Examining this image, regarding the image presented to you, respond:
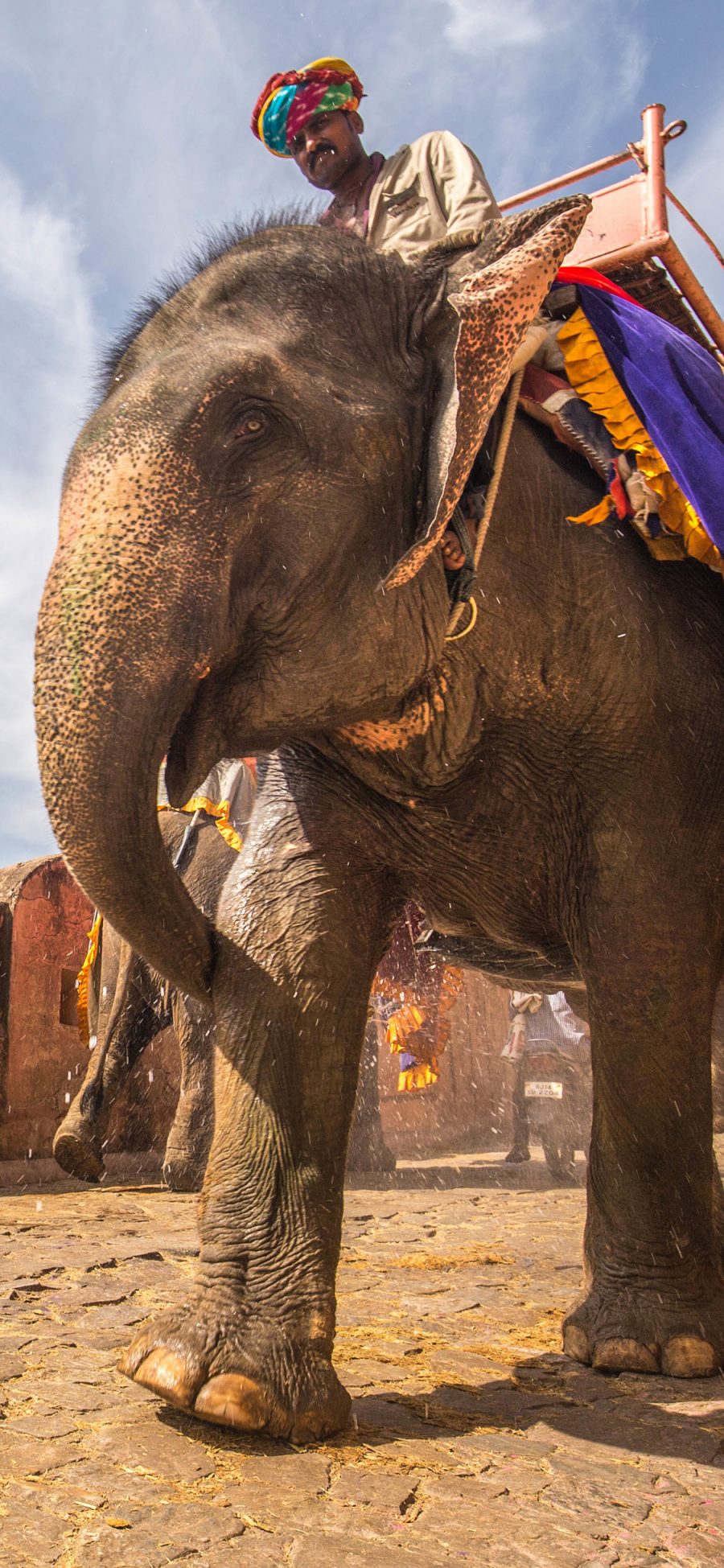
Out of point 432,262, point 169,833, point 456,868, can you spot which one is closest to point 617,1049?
point 456,868

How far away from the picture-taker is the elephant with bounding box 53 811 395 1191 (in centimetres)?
610

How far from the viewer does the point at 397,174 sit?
2.95 metres

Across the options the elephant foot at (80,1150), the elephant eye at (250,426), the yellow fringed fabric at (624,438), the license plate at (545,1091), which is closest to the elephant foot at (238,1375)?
the elephant eye at (250,426)

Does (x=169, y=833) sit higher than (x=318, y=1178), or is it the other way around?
(x=169, y=833)

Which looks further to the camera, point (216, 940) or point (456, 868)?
point (456, 868)

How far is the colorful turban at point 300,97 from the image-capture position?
3.21 metres

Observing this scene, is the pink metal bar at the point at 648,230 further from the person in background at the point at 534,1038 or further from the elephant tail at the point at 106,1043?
the person in background at the point at 534,1038

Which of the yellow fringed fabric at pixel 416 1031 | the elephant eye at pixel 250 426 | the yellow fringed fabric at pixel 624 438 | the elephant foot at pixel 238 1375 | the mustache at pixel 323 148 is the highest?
the mustache at pixel 323 148

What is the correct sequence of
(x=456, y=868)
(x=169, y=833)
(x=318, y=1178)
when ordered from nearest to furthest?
(x=318, y=1178), (x=456, y=868), (x=169, y=833)

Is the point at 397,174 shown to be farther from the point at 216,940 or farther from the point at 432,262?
the point at 216,940

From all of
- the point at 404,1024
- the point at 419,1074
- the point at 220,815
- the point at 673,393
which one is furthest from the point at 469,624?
the point at 419,1074

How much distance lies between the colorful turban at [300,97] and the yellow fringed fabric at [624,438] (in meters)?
1.02

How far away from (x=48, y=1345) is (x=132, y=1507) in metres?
1.03

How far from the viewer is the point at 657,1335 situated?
2.53 m
